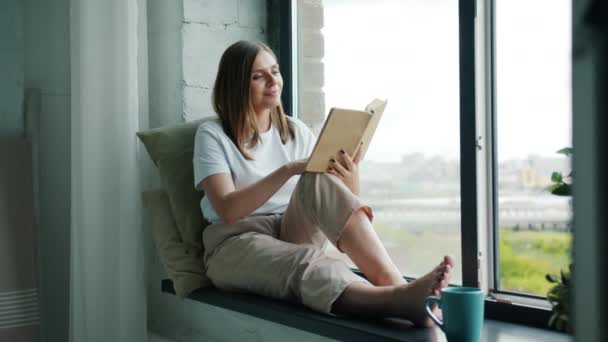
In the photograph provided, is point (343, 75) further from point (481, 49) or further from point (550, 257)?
point (550, 257)

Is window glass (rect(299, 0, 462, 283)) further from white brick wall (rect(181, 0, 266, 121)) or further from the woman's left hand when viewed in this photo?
white brick wall (rect(181, 0, 266, 121))

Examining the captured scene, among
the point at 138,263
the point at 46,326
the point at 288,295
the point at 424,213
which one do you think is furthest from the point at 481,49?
the point at 46,326

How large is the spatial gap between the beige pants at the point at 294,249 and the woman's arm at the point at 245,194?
0.19ft

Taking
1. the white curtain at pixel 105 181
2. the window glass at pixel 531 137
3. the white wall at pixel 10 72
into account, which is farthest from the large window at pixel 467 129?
the white wall at pixel 10 72

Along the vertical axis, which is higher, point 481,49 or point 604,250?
point 481,49

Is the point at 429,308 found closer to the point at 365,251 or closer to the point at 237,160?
the point at 365,251

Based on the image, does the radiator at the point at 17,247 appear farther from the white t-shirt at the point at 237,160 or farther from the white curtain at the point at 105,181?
the white t-shirt at the point at 237,160

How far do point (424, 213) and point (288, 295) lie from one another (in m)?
0.52

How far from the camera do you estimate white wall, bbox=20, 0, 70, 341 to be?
226 centimetres

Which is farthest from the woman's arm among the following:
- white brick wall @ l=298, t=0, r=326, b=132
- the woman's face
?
white brick wall @ l=298, t=0, r=326, b=132

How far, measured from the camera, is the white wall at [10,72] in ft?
7.25

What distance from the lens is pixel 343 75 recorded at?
216 centimetres

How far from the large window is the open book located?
0.26 metres

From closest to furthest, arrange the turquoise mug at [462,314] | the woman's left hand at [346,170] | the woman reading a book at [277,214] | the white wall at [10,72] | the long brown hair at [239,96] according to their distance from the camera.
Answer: the turquoise mug at [462,314] < the woman reading a book at [277,214] < the woman's left hand at [346,170] < the long brown hair at [239,96] < the white wall at [10,72]
